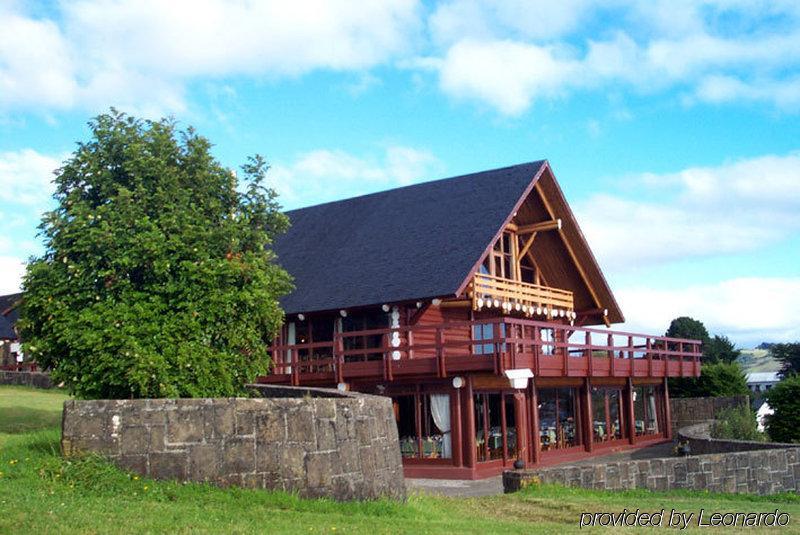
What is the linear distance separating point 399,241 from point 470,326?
5252 millimetres

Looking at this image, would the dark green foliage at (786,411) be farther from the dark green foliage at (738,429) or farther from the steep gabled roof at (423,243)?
the steep gabled roof at (423,243)

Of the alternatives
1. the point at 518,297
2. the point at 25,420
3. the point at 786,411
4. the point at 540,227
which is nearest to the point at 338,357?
the point at 518,297

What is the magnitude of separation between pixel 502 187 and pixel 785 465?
42.2 feet

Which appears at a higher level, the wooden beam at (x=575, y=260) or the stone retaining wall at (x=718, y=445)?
the wooden beam at (x=575, y=260)

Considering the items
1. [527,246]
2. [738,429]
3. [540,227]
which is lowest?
[738,429]

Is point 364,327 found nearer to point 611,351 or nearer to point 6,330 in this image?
point 611,351

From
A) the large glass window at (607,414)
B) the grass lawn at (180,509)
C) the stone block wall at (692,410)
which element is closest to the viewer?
the grass lawn at (180,509)

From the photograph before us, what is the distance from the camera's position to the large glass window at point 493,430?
25.5m

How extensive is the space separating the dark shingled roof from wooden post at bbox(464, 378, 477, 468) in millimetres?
2989

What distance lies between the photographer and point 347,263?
99.7 ft

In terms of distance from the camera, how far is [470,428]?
2428cm

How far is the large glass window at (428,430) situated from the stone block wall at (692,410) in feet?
52.1

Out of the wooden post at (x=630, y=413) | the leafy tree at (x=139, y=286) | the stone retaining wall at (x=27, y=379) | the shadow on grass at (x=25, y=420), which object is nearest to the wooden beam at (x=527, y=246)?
the wooden post at (x=630, y=413)

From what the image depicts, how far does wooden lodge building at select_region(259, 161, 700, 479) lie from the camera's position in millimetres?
25031
